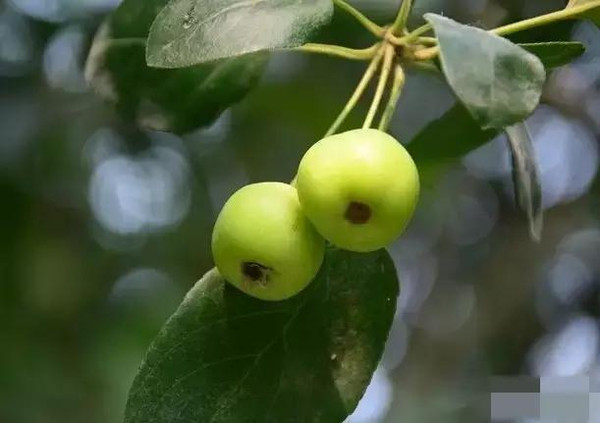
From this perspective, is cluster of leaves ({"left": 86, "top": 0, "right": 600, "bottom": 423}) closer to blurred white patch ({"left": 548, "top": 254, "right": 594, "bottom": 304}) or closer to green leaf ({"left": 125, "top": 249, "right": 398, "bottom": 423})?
green leaf ({"left": 125, "top": 249, "right": 398, "bottom": 423})

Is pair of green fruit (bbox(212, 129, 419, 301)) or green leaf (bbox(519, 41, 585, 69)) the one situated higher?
pair of green fruit (bbox(212, 129, 419, 301))

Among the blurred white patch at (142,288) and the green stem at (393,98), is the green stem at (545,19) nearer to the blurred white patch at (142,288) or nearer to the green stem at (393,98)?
the green stem at (393,98)

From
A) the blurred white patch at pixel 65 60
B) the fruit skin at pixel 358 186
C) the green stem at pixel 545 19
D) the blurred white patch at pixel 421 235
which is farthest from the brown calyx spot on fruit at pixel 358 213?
the blurred white patch at pixel 421 235

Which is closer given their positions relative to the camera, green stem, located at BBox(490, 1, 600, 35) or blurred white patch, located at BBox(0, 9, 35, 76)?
green stem, located at BBox(490, 1, 600, 35)

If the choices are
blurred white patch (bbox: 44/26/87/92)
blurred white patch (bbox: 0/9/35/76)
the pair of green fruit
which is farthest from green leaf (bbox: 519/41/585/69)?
blurred white patch (bbox: 0/9/35/76)

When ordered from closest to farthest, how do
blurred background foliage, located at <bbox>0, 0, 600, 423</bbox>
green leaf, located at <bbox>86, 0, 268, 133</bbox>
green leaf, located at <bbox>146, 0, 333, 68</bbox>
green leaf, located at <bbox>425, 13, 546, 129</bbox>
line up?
green leaf, located at <bbox>425, 13, 546, 129</bbox> < green leaf, located at <bbox>146, 0, 333, 68</bbox> < green leaf, located at <bbox>86, 0, 268, 133</bbox> < blurred background foliage, located at <bbox>0, 0, 600, 423</bbox>

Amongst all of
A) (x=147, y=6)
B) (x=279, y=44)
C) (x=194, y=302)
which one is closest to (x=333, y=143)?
(x=279, y=44)
